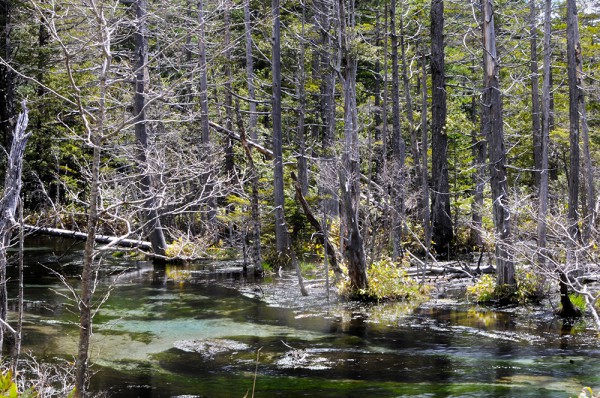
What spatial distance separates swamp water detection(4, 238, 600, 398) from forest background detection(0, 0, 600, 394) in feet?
3.79

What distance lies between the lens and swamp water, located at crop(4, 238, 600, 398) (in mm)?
8117

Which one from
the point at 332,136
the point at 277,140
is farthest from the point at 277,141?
the point at 332,136

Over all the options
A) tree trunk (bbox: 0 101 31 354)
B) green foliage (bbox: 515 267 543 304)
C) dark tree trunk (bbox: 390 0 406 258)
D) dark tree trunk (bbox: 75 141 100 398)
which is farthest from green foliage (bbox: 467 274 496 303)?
dark tree trunk (bbox: 75 141 100 398)

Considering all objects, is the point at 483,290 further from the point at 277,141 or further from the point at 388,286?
the point at 277,141

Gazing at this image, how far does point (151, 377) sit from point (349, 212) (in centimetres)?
602

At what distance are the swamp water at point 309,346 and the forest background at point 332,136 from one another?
3.79ft

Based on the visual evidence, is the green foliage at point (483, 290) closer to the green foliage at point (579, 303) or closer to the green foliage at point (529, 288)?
the green foliage at point (529, 288)

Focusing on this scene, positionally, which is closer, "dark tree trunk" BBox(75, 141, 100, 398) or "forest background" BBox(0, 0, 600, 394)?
"dark tree trunk" BBox(75, 141, 100, 398)

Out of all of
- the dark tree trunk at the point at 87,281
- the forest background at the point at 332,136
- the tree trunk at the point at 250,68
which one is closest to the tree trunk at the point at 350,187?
the forest background at the point at 332,136

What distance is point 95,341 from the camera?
10555mm

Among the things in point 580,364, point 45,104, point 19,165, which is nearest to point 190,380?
point 19,165

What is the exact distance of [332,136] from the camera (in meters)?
18.9

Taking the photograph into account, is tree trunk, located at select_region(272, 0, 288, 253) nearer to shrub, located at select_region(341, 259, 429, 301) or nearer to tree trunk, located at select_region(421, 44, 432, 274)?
tree trunk, located at select_region(421, 44, 432, 274)

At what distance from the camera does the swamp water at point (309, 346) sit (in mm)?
8117
